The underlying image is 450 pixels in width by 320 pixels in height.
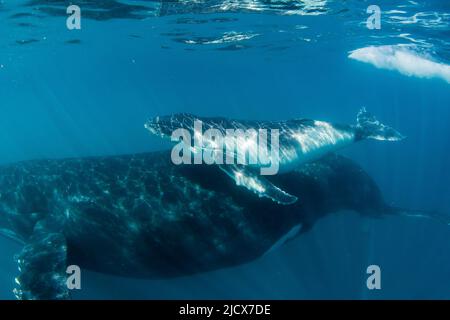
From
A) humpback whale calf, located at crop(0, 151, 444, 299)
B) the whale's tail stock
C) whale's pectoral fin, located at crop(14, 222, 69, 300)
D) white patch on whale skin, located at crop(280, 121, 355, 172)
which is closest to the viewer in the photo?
whale's pectoral fin, located at crop(14, 222, 69, 300)

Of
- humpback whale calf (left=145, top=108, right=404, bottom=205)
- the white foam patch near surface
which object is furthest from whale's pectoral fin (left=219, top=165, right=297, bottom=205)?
the white foam patch near surface

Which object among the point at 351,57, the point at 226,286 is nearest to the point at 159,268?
the point at 226,286

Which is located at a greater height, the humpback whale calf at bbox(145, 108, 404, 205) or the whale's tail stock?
the whale's tail stock

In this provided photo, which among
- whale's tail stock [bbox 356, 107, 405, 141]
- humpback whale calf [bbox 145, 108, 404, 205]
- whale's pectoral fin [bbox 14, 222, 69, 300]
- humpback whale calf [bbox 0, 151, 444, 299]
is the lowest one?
whale's pectoral fin [bbox 14, 222, 69, 300]

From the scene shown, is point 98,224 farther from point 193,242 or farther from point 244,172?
point 244,172

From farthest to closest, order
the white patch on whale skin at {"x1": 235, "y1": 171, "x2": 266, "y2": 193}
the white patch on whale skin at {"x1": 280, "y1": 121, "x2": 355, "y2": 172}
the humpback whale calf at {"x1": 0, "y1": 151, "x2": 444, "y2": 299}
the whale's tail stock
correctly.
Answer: the whale's tail stock < the white patch on whale skin at {"x1": 280, "y1": 121, "x2": 355, "y2": 172} < the humpback whale calf at {"x1": 0, "y1": 151, "x2": 444, "y2": 299} < the white patch on whale skin at {"x1": 235, "y1": 171, "x2": 266, "y2": 193}

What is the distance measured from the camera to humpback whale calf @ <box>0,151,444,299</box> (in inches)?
379

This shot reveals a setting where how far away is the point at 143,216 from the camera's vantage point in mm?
9695

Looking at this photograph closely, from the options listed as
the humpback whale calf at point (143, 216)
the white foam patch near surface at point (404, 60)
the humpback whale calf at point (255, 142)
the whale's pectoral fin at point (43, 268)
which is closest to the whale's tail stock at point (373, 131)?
the humpback whale calf at point (255, 142)

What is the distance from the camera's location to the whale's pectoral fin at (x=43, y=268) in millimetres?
7812

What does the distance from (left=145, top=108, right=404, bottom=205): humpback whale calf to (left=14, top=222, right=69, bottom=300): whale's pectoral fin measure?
352 centimetres

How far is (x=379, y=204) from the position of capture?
13750mm

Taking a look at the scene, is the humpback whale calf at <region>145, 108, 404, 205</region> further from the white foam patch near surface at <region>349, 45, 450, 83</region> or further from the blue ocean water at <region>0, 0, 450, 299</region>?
the white foam patch near surface at <region>349, 45, 450, 83</region>

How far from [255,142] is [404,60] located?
93.1 ft
